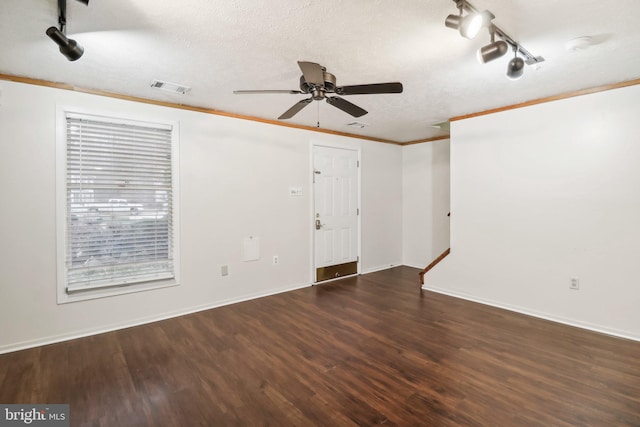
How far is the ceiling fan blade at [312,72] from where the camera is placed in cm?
197

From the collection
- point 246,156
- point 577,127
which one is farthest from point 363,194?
point 577,127

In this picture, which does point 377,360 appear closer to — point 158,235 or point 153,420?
point 153,420

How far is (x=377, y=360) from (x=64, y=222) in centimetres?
325

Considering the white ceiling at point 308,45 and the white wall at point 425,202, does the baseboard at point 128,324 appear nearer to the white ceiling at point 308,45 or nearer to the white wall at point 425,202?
the white ceiling at point 308,45

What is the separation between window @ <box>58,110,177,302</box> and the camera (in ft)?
9.72

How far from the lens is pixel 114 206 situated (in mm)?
3176

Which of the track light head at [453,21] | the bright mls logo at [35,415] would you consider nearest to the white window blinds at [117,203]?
the bright mls logo at [35,415]

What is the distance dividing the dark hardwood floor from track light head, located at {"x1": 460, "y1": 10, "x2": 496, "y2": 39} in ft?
7.55

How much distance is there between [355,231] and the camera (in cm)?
533

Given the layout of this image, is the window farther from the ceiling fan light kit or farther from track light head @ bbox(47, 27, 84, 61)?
the ceiling fan light kit

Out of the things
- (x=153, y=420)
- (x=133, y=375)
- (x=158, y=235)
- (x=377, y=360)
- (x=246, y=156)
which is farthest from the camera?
(x=246, y=156)

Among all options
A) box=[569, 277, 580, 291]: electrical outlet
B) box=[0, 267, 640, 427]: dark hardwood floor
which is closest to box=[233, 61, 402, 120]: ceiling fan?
box=[0, 267, 640, 427]: dark hardwood floor

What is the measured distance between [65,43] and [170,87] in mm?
1278

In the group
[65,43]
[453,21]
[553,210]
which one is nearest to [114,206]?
[65,43]
